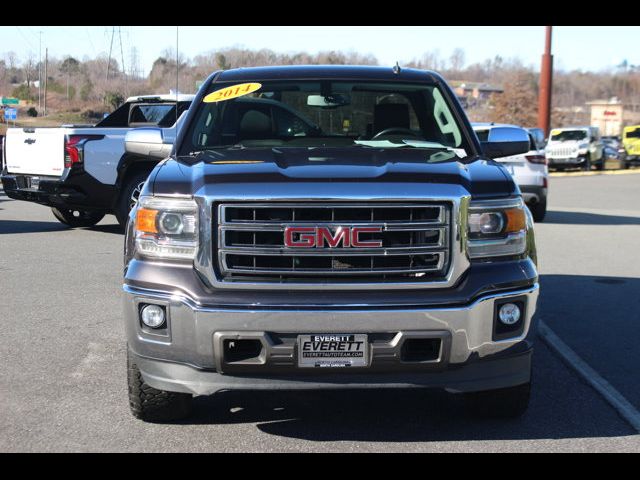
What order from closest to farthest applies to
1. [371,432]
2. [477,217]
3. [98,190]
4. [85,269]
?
[477,217] < [371,432] < [85,269] < [98,190]

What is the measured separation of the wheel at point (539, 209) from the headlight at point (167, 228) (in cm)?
1179

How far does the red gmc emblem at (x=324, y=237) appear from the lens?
411 cm

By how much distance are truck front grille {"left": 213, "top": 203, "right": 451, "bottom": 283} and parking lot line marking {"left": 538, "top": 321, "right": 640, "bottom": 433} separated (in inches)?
57.3

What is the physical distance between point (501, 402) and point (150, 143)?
270 cm

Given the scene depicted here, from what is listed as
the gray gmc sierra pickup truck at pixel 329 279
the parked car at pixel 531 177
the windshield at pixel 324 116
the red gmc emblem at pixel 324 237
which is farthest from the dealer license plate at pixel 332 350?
the parked car at pixel 531 177

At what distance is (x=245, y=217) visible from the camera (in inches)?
163

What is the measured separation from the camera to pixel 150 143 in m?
5.77

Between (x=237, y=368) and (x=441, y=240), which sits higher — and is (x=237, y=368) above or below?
below

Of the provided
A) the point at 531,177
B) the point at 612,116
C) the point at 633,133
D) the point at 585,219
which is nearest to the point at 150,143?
the point at 531,177

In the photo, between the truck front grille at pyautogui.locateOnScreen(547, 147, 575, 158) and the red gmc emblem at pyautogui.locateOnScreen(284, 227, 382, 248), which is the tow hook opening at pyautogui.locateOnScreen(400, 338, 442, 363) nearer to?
the red gmc emblem at pyautogui.locateOnScreen(284, 227, 382, 248)

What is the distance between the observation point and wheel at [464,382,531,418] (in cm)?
458
